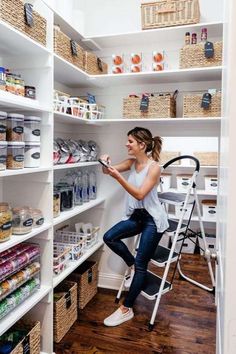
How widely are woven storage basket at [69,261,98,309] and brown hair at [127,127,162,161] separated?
3.85ft

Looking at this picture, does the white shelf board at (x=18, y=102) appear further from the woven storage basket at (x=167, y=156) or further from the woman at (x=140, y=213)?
the woven storage basket at (x=167, y=156)

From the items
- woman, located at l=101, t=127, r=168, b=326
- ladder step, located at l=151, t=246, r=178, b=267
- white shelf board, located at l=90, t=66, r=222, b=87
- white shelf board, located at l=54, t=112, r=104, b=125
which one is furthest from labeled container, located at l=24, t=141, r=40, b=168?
ladder step, located at l=151, t=246, r=178, b=267

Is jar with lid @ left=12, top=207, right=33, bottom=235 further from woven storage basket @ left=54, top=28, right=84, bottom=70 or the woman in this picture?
woven storage basket @ left=54, top=28, right=84, bottom=70

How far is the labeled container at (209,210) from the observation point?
2863 mm

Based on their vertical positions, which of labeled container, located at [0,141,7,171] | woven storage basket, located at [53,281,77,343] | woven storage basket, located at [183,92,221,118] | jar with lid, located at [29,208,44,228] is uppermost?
woven storage basket, located at [183,92,221,118]

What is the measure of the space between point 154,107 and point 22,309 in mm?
1745

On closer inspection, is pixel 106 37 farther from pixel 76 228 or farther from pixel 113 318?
pixel 113 318

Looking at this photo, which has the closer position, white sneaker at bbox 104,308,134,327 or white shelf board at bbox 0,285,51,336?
white shelf board at bbox 0,285,51,336

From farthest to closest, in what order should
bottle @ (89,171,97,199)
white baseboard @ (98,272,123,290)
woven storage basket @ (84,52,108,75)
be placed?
white baseboard @ (98,272,123,290), bottle @ (89,171,97,199), woven storage basket @ (84,52,108,75)

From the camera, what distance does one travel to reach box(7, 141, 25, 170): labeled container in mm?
1624

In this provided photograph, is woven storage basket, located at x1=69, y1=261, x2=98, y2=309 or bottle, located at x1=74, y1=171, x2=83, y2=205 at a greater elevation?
bottle, located at x1=74, y1=171, x2=83, y2=205

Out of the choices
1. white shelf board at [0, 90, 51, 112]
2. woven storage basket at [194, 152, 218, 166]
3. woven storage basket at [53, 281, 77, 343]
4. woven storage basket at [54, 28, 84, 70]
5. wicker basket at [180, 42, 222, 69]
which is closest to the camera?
white shelf board at [0, 90, 51, 112]

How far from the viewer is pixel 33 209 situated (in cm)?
192

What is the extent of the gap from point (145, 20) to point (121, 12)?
1.67 ft
